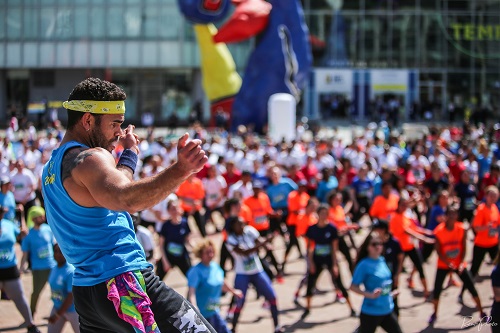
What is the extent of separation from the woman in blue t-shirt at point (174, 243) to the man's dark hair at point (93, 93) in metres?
6.07

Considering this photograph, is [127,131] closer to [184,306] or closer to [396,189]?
[184,306]

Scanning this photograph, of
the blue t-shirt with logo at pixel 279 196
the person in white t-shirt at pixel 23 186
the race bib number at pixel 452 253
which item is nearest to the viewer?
the race bib number at pixel 452 253

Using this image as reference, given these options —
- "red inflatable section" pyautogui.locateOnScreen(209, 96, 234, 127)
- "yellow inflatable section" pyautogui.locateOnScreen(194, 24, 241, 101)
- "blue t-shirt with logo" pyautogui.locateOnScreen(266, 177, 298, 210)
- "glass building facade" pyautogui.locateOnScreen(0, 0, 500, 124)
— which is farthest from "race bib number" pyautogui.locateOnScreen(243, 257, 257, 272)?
"glass building facade" pyautogui.locateOnScreen(0, 0, 500, 124)

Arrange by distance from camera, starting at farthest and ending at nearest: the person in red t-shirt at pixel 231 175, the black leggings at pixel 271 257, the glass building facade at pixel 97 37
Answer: the glass building facade at pixel 97 37, the person in red t-shirt at pixel 231 175, the black leggings at pixel 271 257

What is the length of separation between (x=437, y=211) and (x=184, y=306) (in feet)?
25.0

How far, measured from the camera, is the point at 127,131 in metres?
3.71

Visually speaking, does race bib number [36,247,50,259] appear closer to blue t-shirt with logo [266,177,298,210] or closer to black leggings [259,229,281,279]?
black leggings [259,229,281,279]

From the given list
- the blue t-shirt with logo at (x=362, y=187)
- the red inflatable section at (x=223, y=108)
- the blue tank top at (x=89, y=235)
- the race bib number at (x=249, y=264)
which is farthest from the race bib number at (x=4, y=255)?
the red inflatable section at (x=223, y=108)

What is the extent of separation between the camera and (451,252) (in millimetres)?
9195

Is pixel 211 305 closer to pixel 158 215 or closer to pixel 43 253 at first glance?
pixel 43 253

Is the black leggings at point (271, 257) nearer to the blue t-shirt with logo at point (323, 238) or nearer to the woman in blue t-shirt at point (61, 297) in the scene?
the blue t-shirt with logo at point (323, 238)

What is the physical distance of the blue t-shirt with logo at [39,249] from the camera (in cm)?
869

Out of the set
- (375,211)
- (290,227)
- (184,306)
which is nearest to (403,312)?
(375,211)

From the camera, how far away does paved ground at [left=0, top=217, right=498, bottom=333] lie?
881 centimetres
